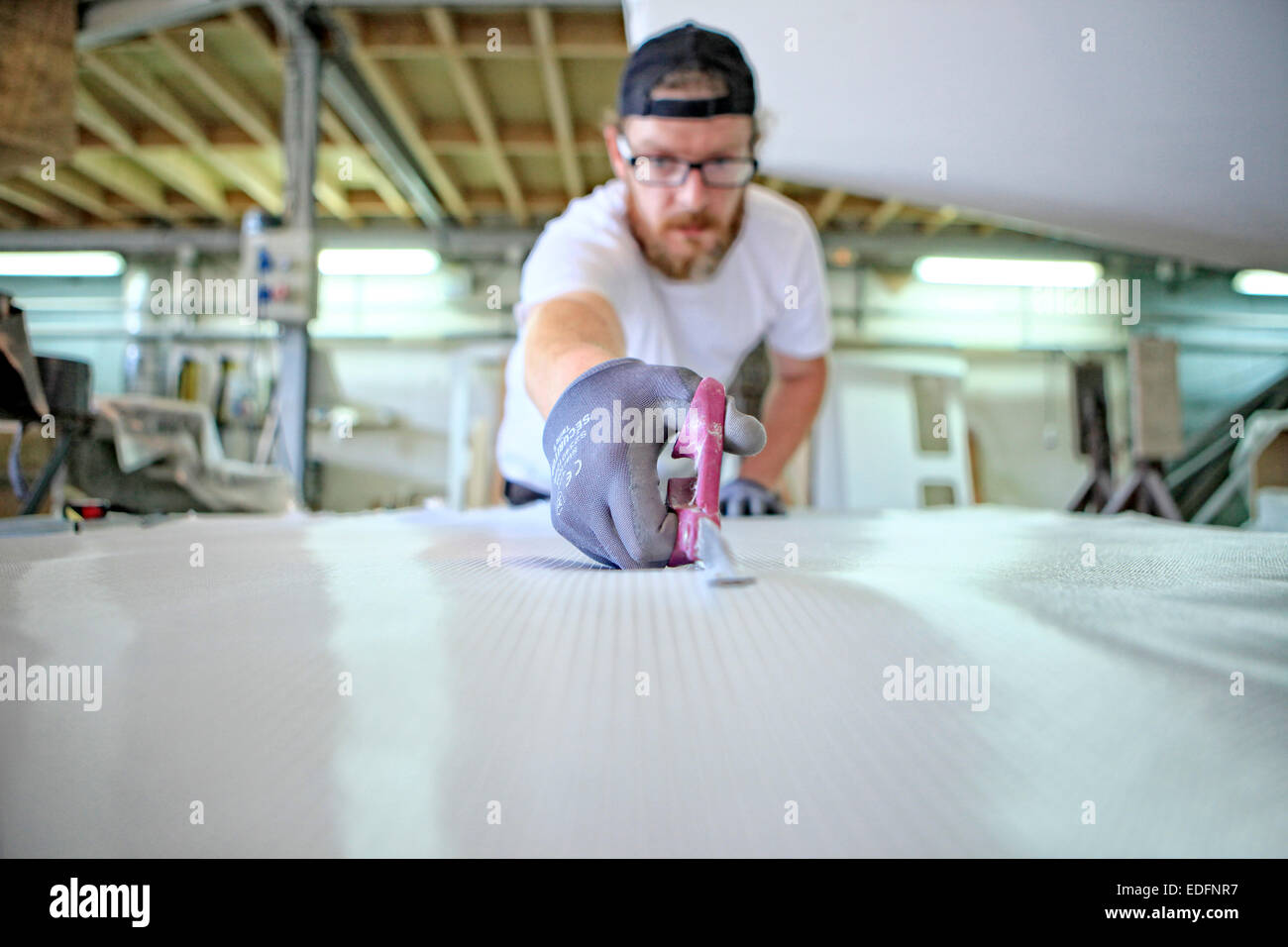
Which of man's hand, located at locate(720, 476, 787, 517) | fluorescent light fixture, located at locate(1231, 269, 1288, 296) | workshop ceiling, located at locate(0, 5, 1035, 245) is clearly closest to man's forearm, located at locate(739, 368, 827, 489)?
man's hand, located at locate(720, 476, 787, 517)

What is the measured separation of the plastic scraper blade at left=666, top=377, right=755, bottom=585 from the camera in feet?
1.45

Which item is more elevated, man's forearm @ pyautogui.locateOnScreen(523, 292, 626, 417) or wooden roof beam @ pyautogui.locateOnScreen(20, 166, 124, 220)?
wooden roof beam @ pyautogui.locateOnScreen(20, 166, 124, 220)

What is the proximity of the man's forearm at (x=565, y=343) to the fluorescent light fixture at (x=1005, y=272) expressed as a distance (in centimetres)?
606

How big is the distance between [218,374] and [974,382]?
6.24 meters

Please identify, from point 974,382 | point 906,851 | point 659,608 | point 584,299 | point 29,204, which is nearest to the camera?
point 906,851

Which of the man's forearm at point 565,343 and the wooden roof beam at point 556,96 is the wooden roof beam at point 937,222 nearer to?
the wooden roof beam at point 556,96

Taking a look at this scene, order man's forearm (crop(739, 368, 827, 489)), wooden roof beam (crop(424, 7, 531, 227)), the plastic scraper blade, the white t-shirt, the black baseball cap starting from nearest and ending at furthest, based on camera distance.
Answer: the plastic scraper blade < the black baseball cap < the white t-shirt < man's forearm (crop(739, 368, 827, 489)) < wooden roof beam (crop(424, 7, 531, 227))

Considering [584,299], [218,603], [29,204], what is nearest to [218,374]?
[29,204]

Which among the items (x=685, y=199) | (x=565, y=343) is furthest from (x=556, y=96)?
(x=565, y=343)

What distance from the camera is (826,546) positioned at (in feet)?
2.43

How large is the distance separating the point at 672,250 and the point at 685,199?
12cm

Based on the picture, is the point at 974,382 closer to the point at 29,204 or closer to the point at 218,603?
the point at 218,603

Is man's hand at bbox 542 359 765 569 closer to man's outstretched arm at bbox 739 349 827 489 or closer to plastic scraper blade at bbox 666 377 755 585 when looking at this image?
plastic scraper blade at bbox 666 377 755 585

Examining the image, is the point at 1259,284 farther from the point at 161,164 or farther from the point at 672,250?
the point at 161,164
